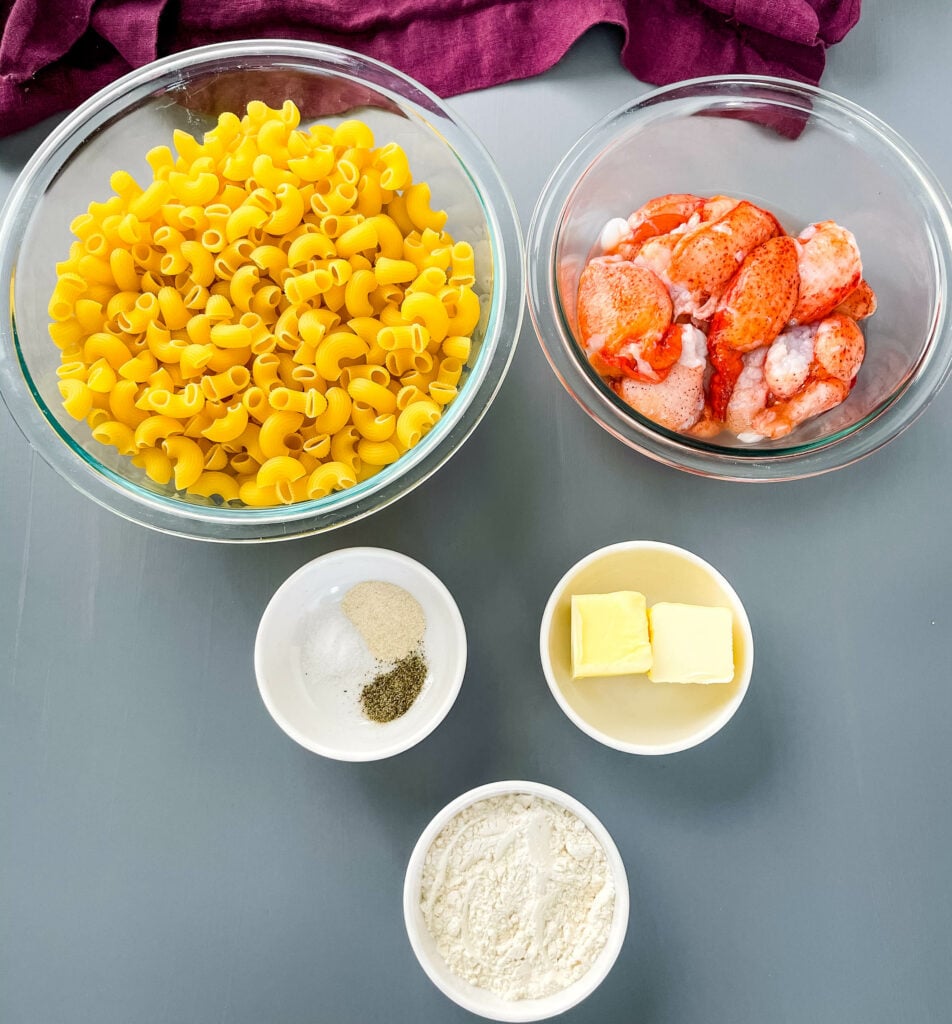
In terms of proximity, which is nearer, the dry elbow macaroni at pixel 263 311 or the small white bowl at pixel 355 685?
the dry elbow macaroni at pixel 263 311

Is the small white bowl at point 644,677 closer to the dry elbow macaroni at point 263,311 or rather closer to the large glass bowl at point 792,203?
the large glass bowl at point 792,203

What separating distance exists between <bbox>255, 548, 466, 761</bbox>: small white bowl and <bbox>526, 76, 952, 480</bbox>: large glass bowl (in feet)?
1.04

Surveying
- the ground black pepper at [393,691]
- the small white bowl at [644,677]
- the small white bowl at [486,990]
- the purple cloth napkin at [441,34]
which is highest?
the purple cloth napkin at [441,34]

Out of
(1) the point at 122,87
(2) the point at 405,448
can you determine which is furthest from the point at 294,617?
(1) the point at 122,87

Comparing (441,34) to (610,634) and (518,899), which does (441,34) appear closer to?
(610,634)

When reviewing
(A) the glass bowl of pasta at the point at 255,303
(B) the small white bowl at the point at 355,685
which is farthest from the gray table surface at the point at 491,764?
(A) the glass bowl of pasta at the point at 255,303

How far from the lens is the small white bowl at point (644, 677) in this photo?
1062 millimetres

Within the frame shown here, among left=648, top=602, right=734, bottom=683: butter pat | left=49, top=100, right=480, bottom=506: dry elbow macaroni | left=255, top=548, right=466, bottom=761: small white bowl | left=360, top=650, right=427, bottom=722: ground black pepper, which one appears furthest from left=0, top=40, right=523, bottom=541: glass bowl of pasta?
left=648, top=602, right=734, bottom=683: butter pat

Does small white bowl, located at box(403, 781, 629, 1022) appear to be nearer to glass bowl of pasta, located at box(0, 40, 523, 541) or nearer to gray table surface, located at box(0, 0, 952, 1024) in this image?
gray table surface, located at box(0, 0, 952, 1024)

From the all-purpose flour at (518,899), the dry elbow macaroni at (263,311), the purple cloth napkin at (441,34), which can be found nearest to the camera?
the dry elbow macaroni at (263,311)

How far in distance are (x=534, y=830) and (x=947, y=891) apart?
0.57m

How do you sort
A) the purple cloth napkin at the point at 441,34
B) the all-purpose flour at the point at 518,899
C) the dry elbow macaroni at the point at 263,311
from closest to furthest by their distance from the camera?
the dry elbow macaroni at the point at 263,311, the all-purpose flour at the point at 518,899, the purple cloth napkin at the point at 441,34

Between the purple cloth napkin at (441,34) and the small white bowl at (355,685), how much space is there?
2.21 feet

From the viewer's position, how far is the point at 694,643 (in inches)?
41.0
